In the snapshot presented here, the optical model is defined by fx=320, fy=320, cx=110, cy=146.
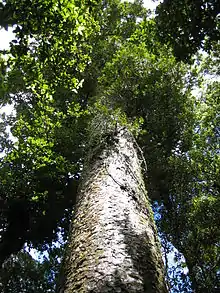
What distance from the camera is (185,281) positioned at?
11180 millimetres

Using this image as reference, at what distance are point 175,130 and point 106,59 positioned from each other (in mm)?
5249

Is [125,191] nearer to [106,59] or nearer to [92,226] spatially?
[92,226]

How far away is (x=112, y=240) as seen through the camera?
3.25 meters

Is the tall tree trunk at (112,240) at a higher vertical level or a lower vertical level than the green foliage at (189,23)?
lower

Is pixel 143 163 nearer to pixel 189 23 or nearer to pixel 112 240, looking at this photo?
pixel 189 23

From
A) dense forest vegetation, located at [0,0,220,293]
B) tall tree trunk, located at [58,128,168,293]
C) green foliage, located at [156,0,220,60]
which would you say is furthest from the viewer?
dense forest vegetation, located at [0,0,220,293]

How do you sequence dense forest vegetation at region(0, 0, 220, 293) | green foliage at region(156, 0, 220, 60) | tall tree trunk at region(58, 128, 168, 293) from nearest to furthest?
tall tree trunk at region(58, 128, 168, 293) → green foliage at region(156, 0, 220, 60) → dense forest vegetation at region(0, 0, 220, 293)

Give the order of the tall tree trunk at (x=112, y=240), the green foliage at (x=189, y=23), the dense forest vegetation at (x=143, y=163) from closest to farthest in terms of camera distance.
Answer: the tall tree trunk at (x=112, y=240) → the green foliage at (x=189, y=23) → the dense forest vegetation at (x=143, y=163)

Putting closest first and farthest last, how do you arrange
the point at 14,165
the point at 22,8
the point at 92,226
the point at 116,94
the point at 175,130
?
the point at 92,226, the point at 22,8, the point at 14,165, the point at 116,94, the point at 175,130

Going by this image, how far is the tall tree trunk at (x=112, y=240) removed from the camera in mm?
2707

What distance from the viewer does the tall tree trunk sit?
271cm

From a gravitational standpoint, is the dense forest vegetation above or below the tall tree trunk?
above

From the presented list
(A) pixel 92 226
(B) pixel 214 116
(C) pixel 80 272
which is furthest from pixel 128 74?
(C) pixel 80 272

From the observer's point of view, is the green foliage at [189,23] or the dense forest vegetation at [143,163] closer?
the green foliage at [189,23]
